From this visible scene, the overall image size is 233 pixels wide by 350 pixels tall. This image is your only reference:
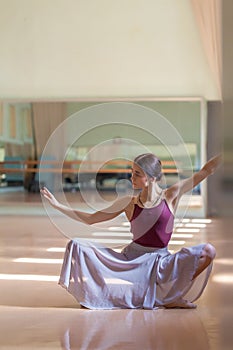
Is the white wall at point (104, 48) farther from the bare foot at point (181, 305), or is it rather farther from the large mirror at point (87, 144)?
the bare foot at point (181, 305)

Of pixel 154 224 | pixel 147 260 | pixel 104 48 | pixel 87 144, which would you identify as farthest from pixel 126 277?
pixel 87 144

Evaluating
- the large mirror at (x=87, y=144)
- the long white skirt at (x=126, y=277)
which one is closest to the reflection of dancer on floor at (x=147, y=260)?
the long white skirt at (x=126, y=277)

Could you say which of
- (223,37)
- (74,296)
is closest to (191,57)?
(74,296)

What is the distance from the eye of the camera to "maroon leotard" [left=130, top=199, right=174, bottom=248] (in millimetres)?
2439

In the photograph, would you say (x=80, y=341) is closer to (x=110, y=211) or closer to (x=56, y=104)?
(x=110, y=211)

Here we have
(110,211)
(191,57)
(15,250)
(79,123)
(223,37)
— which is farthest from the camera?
(79,123)

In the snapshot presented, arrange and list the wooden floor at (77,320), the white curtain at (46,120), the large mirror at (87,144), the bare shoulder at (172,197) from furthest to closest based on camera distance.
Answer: the white curtain at (46,120) → the large mirror at (87,144) → the bare shoulder at (172,197) → the wooden floor at (77,320)

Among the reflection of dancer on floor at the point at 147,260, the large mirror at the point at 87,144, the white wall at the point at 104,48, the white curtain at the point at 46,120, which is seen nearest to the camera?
the reflection of dancer on floor at the point at 147,260

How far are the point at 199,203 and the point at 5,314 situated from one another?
5157 millimetres

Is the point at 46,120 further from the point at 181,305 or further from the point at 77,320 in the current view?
the point at 77,320

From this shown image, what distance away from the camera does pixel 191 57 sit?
23.2 feet

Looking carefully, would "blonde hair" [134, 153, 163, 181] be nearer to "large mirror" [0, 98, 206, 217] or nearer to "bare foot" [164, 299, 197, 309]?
"bare foot" [164, 299, 197, 309]

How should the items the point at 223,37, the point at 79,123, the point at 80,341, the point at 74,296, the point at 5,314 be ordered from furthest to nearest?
the point at 79,123 → the point at 74,296 → the point at 5,314 → the point at 80,341 → the point at 223,37

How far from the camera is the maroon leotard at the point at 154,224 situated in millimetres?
2439
